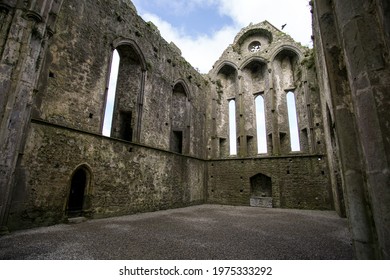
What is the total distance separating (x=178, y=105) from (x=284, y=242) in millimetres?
10201

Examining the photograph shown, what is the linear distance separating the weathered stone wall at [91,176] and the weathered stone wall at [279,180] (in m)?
3.30

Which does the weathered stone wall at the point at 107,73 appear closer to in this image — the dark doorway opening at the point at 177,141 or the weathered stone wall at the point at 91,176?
the weathered stone wall at the point at 91,176

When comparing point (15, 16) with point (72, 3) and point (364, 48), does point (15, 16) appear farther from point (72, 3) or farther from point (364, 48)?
point (364, 48)

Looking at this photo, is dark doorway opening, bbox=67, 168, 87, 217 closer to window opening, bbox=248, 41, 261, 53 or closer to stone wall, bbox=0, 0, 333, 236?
stone wall, bbox=0, 0, 333, 236

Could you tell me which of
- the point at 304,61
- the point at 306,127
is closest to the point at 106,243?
the point at 306,127

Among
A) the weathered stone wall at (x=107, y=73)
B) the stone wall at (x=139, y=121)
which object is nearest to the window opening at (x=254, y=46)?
the stone wall at (x=139, y=121)

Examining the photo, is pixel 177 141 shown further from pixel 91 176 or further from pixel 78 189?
pixel 78 189

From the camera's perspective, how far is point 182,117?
1238 centimetres

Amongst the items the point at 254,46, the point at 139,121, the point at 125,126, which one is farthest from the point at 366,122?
the point at 254,46

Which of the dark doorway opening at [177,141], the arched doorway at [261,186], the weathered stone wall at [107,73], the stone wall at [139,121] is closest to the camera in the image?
the stone wall at [139,121]

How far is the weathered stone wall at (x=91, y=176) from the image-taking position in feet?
15.5

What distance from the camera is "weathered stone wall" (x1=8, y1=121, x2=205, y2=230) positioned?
4723 mm

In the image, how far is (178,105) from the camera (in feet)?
41.1
